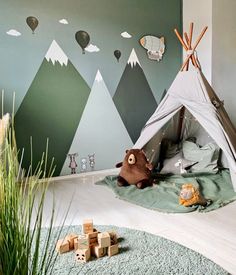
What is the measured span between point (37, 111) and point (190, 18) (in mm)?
2766

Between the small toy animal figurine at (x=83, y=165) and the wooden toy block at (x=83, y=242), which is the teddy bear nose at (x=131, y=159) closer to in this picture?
the small toy animal figurine at (x=83, y=165)

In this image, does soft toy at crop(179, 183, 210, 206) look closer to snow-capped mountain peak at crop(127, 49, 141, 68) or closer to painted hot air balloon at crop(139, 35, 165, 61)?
snow-capped mountain peak at crop(127, 49, 141, 68)

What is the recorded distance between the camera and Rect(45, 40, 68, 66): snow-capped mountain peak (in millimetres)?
3248

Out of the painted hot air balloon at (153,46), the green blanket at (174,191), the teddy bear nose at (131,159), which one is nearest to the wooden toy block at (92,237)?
the green blanket at (174,191)

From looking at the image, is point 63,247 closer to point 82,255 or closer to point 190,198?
point 82,255

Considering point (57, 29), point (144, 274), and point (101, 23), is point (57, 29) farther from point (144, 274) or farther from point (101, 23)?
point (144, 274)

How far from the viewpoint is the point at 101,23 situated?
357cm

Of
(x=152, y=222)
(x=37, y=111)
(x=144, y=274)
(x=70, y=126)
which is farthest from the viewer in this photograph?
(x=70, y=126)

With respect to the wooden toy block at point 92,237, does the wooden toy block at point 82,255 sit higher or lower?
lower

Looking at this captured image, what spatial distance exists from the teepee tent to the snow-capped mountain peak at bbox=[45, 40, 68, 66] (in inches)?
51.7

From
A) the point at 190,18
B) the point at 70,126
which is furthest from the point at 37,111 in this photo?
the point at 190,18

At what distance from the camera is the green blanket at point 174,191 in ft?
7.87

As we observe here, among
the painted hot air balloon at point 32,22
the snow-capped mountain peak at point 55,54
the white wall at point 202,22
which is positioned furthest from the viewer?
the white wall at point 202,22

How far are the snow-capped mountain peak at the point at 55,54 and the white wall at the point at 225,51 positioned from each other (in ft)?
7.26
